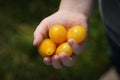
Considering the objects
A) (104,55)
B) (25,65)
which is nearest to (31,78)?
(25,65)

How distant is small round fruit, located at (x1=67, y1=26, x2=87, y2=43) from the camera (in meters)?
1.03

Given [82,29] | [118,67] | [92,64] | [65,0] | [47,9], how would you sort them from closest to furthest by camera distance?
[82,29] < [65,0] < [118,67] < [92,64] < [47,9]

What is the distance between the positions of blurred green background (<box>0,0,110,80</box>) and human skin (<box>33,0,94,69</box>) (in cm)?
69

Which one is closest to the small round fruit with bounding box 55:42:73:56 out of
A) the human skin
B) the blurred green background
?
the human skin

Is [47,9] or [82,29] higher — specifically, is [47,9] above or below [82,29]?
below

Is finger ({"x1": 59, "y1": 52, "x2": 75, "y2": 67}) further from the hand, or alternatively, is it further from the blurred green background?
the blurred green background

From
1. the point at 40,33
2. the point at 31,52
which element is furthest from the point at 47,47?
the point at 31,52

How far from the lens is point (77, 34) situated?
1.03m

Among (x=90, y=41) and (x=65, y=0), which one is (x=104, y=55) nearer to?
(x=90, y=41)

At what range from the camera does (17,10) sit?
2.04m

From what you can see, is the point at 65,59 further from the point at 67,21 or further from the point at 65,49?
the point at 67,21

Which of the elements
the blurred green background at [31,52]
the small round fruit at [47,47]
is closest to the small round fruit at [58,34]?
the small round fruit at [47,47]

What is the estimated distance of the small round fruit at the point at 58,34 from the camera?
1.05 meters

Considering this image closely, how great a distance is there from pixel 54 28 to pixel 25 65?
0.79 m
